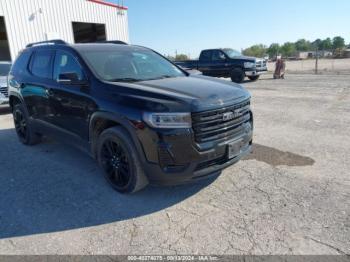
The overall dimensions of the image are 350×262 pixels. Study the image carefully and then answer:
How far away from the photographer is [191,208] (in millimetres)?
3342

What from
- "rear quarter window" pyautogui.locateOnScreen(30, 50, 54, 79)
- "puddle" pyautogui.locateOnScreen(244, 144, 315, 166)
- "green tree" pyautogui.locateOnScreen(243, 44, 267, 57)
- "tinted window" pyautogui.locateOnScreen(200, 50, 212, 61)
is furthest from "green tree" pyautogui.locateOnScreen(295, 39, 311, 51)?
"rear quarter window" pyautogui.locateOnScreen(30, 50, 54, 79)

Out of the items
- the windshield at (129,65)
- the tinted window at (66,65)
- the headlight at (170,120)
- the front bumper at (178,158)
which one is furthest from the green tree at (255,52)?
the headlight at (170,120)

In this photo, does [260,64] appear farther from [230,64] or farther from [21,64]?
[21,64]

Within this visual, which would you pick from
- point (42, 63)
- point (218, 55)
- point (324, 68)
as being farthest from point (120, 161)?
point (324, 68)

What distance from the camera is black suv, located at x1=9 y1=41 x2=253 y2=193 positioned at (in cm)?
307

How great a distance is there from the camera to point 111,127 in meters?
3.59

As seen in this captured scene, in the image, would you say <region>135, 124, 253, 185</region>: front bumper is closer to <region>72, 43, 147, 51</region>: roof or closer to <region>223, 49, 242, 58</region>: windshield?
<region>72, 43, 147, 51</region>: roof

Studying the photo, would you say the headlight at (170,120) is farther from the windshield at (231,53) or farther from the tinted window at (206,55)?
the tinted window at (206,55)

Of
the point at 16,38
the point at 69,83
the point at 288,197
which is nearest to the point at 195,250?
the point at 288,197

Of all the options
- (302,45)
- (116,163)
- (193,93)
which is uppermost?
(302,45)

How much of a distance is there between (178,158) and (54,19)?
51.2 feet

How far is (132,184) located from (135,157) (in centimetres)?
38

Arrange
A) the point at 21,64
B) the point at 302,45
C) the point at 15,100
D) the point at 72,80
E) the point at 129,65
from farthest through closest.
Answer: the point at 302,45 → the point at 15,100 → the point at 21,64 → the point at 129,65 → the point at 72,80

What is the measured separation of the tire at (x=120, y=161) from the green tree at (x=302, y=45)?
15602 centimetres
